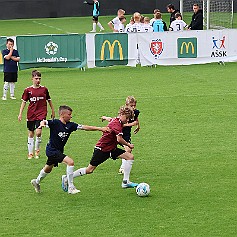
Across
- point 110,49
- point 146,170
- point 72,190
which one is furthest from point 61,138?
point 110,49

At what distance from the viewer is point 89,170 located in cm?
1233

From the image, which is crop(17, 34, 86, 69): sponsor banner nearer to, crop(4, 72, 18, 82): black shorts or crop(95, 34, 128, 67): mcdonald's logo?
crop(95, 34, 128, 67): mcdonald's logo

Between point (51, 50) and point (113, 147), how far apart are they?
15.8 metres

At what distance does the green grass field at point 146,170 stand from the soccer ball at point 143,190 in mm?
92

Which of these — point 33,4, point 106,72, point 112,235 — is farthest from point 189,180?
point 33,4

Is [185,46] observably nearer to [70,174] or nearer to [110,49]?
[110,49]

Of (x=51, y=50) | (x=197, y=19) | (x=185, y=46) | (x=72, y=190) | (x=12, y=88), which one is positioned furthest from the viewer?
(x=197, y=19)

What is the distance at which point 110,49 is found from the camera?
27953 mm

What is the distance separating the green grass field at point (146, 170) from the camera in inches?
416

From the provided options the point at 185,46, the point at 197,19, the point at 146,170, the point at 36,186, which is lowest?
the point at 146,170

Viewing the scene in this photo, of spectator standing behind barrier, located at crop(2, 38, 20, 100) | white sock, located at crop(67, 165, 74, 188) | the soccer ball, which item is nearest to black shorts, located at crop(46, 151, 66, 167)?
white sock, located at crop(67, 165, 74, 188)

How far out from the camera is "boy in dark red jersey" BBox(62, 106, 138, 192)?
39.6ft

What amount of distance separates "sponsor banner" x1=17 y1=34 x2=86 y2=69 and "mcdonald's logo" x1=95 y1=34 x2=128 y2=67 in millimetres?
585

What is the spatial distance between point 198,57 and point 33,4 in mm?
24640
